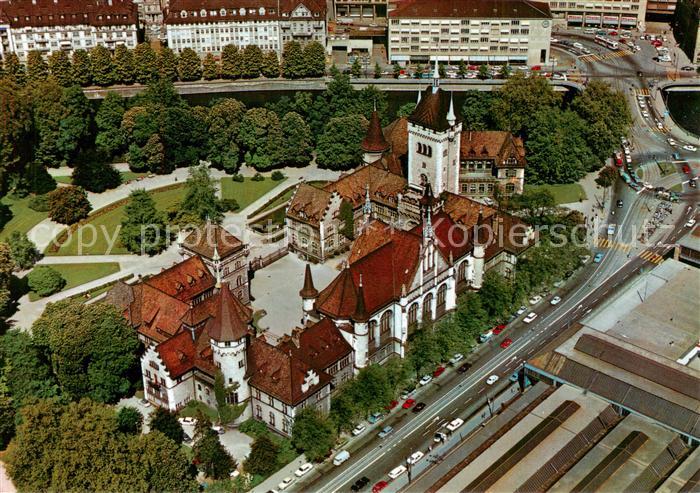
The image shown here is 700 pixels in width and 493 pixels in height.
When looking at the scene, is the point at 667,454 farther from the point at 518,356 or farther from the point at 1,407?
the point at 1,407

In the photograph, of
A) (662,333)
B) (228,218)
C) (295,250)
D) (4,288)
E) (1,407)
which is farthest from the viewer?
(228,218)

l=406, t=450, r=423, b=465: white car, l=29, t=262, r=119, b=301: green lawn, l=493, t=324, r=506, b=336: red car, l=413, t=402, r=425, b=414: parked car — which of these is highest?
l=29, t=262, r=119, b=301: green lawn

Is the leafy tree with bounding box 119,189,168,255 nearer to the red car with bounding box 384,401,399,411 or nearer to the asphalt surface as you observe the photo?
the red car with bounding box 384,401,399,411

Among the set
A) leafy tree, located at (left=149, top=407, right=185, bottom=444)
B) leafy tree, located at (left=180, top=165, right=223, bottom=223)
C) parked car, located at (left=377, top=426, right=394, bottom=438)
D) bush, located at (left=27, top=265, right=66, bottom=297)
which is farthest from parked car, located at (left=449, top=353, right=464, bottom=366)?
bush, located at (left=27, top=265, right=66, bottom=297)

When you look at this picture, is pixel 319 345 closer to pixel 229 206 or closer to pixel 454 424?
pixel 454 424

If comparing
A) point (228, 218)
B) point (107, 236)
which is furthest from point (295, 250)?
point (107, 236)
